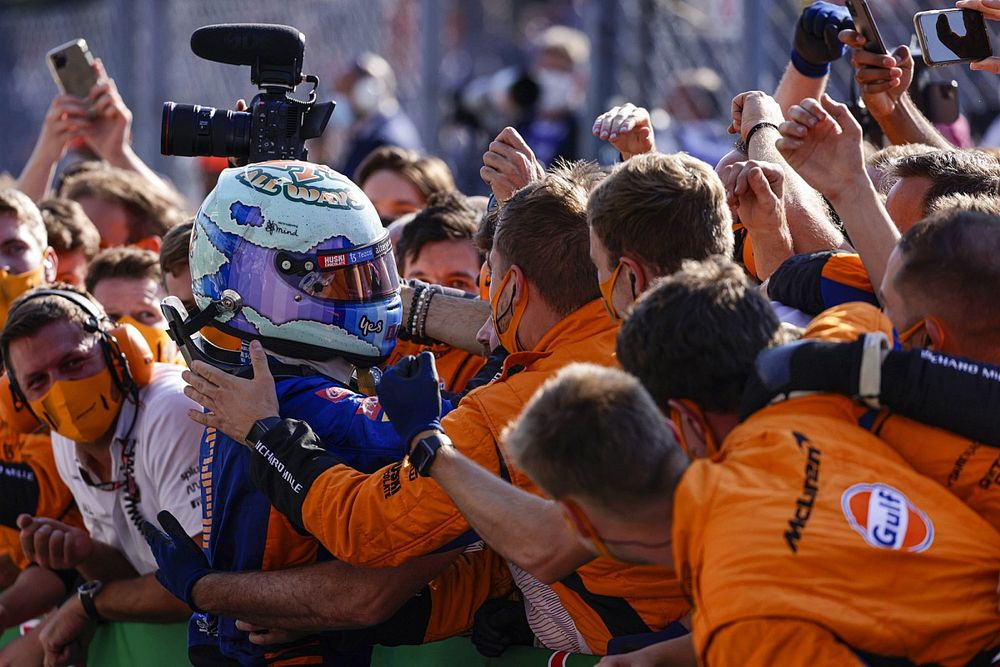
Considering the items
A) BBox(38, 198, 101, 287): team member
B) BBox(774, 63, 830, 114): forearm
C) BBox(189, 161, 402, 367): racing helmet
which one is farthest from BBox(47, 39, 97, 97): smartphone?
BBox(774, 63, 830, 114): forearm

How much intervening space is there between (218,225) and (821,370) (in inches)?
69.7

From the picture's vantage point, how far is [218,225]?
Result: 3617 millimetres

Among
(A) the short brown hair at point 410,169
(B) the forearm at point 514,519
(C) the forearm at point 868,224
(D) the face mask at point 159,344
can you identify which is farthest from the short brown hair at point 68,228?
(C) the forearm at point 868,224

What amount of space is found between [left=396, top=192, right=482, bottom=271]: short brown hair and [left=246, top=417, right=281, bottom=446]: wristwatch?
1.93 metres

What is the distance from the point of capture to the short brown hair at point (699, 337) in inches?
99.7

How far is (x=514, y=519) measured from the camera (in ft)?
9.32

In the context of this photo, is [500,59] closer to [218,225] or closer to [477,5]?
[477,5]

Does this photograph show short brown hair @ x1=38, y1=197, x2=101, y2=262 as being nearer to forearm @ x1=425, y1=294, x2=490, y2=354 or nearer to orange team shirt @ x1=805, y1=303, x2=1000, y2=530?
forearm @ x1=425, y1=294, x2=490, y2=354

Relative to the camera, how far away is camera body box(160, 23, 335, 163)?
4.30 meters

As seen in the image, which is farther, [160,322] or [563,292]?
[160,322]

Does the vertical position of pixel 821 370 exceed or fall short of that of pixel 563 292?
it exceeds it

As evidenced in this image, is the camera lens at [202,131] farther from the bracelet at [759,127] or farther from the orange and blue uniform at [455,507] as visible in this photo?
the bracelet at [759,127]

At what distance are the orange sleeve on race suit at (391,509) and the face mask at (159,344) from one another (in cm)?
223

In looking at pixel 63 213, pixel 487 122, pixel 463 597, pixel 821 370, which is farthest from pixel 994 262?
pixel 487 122
